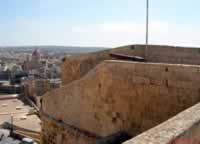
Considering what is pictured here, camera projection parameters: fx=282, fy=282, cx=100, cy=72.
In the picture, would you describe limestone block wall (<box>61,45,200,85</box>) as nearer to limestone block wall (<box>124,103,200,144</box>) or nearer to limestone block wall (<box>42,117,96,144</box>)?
limestone block wall (<box>42,117,96,144</box>)

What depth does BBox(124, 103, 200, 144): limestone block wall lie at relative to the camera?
292 cm

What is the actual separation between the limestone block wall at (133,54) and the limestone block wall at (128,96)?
6.43ft

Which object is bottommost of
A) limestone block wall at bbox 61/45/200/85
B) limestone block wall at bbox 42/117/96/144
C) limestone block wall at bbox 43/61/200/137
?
limestone block wall at bbox 42/117/96/144

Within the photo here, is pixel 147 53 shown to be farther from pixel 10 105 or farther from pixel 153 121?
pixel 10 105

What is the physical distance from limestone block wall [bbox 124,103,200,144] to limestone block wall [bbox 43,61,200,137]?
1.41m

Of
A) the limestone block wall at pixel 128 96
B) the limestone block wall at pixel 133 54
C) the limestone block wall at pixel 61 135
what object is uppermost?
the limestone block wall at pixel 133 54

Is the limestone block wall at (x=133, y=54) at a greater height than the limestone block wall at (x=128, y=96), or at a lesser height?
greater

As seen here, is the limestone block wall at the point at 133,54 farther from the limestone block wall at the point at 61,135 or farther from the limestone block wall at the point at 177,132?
the limestone block wall at the point at 177,132

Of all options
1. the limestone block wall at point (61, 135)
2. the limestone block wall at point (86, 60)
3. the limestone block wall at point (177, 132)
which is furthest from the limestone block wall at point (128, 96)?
the limestone block wall at point (86, 60)

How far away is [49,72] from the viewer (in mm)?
56906

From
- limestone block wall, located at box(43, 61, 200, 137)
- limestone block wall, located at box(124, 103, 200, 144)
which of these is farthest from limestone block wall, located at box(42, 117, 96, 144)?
limestone block wall, located at box(124, 103, 200, 144)

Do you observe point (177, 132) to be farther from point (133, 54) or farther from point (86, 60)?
point (86, 60)

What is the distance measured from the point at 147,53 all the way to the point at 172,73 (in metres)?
4.15

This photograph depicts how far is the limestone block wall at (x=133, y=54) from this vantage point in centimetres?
879
